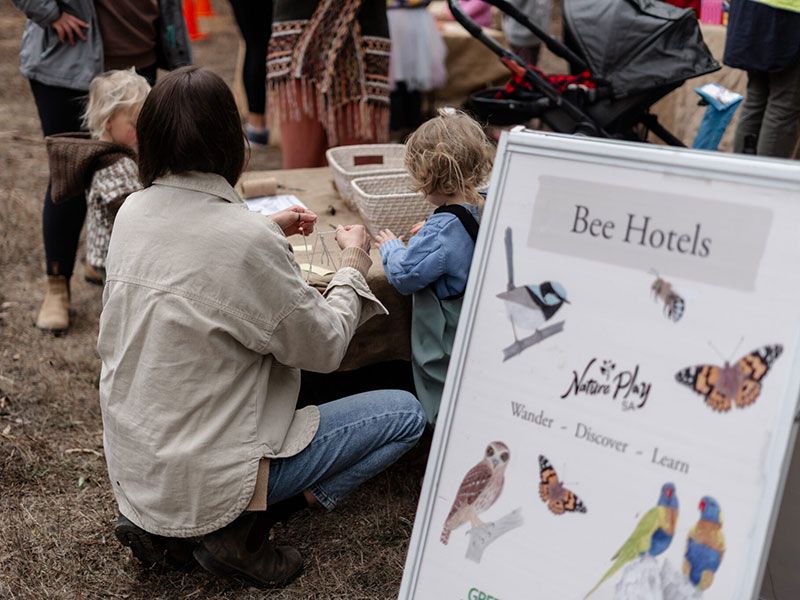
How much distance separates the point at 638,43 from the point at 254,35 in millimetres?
2200

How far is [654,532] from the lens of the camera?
1.28 m

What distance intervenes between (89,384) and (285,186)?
1.05 m

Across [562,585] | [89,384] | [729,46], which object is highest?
[729,46]

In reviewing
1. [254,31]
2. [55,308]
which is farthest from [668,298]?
[254,31]

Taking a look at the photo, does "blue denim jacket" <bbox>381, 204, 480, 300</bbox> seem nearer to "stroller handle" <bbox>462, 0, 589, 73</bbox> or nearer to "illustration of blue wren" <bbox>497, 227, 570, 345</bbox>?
"illustration of blue wren" <bbox>497, 227, 570, 345</bbox>

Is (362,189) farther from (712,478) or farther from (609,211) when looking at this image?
(712,478)

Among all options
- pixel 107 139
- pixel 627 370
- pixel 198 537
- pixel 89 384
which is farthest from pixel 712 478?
pixel 89 384

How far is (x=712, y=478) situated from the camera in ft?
4.03

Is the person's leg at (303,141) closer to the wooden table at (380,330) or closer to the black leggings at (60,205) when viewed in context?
the black leggings at (60,205)

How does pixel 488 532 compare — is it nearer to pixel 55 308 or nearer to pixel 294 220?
pixel 294 220

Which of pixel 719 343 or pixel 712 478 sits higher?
pixel 719 343

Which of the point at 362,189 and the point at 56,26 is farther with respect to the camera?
the point at 56,26

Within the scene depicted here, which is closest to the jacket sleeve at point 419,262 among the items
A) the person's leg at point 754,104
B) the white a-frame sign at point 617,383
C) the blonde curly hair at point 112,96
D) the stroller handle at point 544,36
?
the white a-frame sign at point 617,383

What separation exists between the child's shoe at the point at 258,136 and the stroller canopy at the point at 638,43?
108 inches
